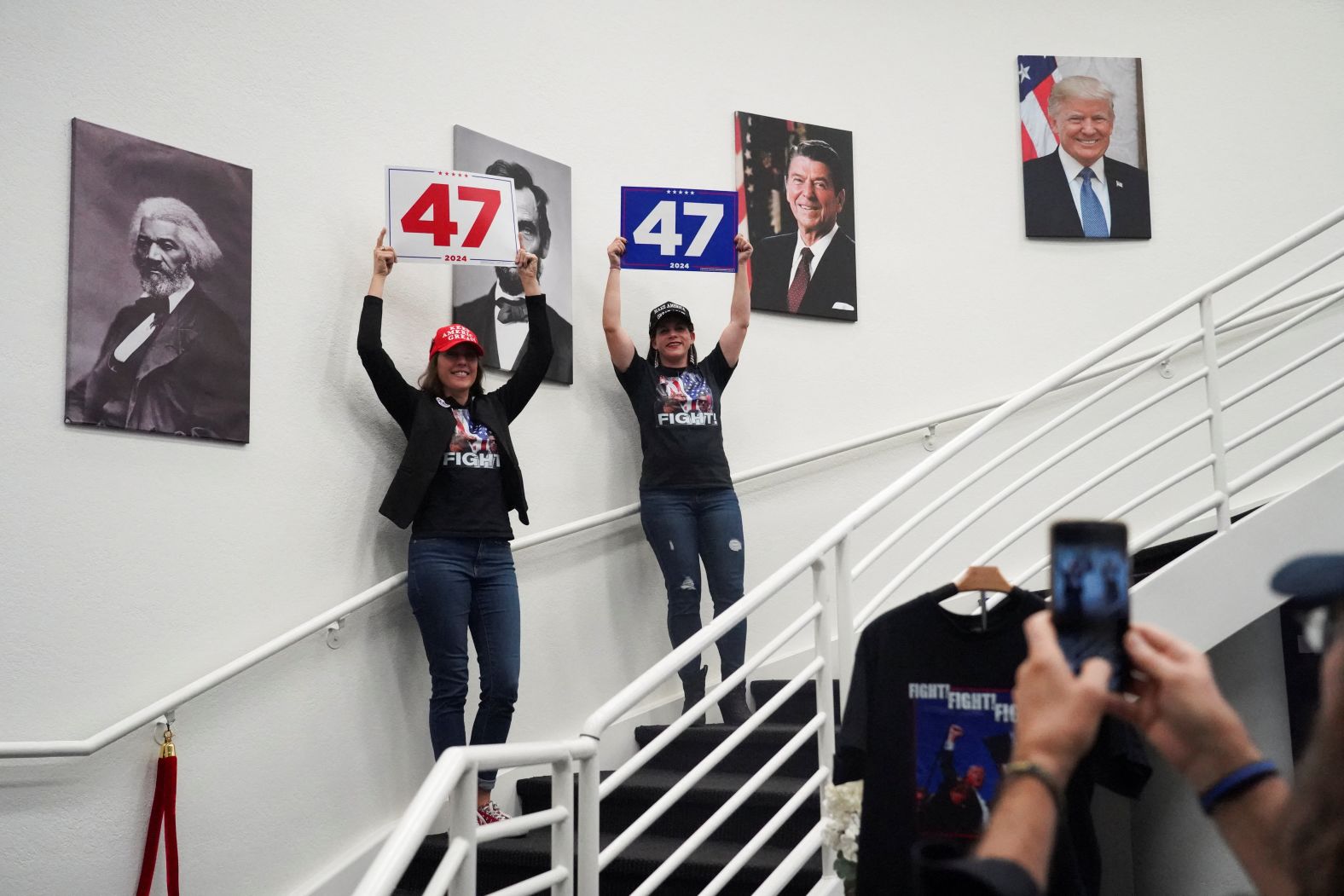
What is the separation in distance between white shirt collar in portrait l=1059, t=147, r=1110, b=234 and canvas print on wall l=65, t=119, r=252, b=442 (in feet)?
10.5

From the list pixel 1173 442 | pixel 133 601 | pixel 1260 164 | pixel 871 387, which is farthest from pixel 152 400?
pixel 1260 164

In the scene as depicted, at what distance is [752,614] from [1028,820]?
367cm

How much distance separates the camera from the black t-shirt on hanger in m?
2.09

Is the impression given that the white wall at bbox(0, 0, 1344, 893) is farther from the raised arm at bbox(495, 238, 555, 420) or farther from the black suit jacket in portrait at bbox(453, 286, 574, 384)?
the raised arm at bbox(495, 238, 555, 420)

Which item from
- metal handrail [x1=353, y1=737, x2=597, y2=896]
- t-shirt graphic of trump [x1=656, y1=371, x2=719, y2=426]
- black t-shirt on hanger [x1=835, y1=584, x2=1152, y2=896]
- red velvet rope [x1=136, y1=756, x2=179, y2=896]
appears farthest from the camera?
t-shirt graphic of trump [x1=656, y1=371, x2=719, y2=426]

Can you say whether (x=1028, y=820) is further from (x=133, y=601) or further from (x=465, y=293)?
(x=465, y=293)

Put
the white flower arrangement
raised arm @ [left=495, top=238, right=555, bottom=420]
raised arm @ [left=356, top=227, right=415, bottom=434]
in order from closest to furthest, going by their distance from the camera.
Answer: the white flower arrangement → raised arm @ [left=356, top=227, right=415, bottom=434] → raised arm @ [left=495, top=238, right=555, bottom=420]

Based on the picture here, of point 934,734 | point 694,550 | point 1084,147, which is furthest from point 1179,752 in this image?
point 1084,147

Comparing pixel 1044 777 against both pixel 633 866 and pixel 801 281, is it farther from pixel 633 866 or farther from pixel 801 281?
pixel 801 281

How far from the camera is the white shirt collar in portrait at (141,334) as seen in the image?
3.25 m

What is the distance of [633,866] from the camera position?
3164mm

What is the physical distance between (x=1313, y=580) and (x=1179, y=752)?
0.20m

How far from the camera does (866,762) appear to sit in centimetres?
216

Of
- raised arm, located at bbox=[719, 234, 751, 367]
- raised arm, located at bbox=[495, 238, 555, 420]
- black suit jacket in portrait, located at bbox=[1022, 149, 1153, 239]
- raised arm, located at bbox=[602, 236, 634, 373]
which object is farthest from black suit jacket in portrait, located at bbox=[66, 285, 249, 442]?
black suit jacket in portrait, located at bbox=[1022, 149, 1153, 239]
